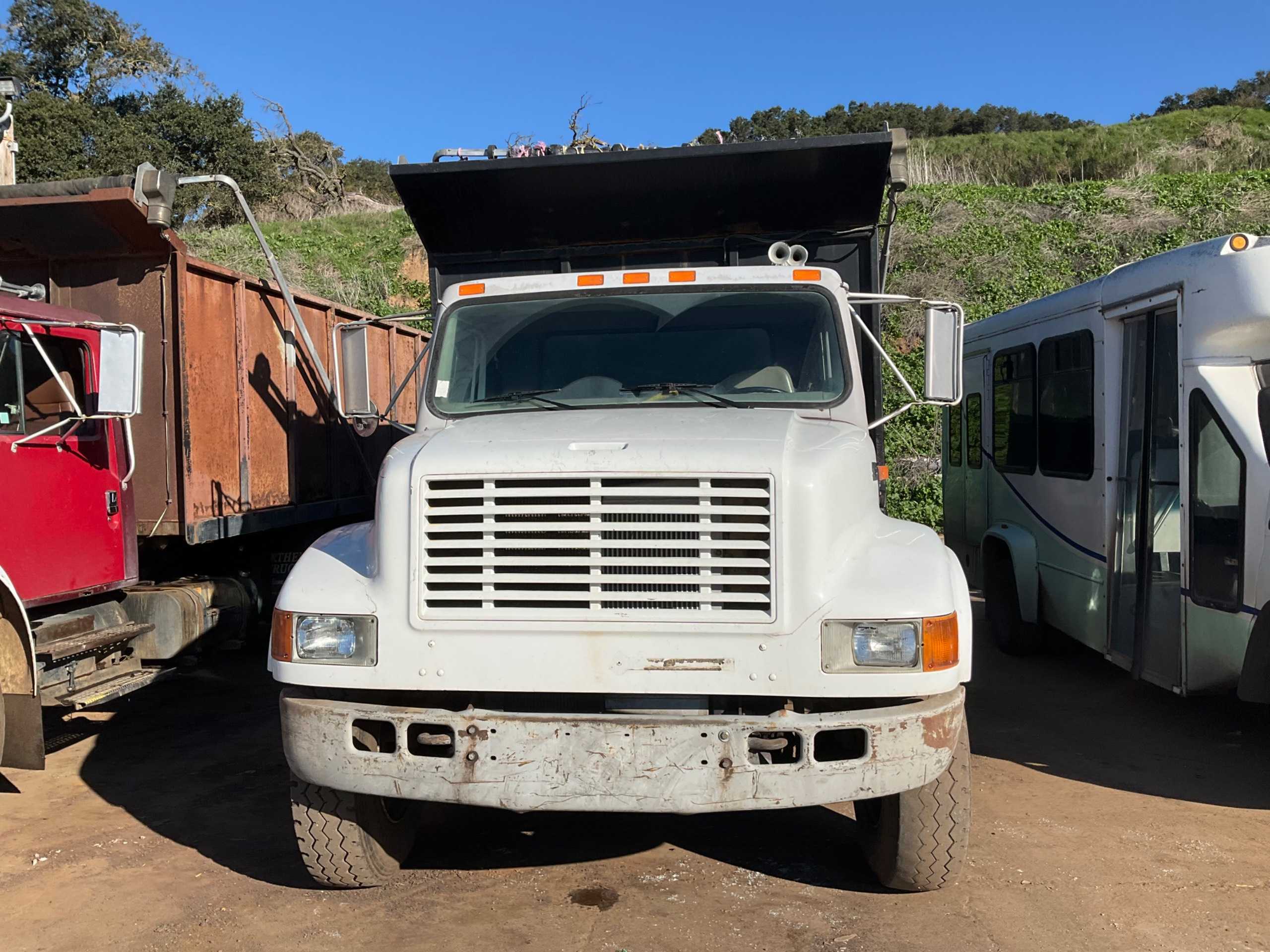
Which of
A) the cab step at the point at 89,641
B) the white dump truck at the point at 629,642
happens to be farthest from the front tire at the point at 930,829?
the cab step at the point at 89,641

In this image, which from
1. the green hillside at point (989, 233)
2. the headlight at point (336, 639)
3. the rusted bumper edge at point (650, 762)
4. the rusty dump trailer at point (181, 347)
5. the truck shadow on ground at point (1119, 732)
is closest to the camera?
the rusted bumper edge at point (650, 762)

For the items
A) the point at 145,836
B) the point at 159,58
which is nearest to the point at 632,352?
the point at 145,836

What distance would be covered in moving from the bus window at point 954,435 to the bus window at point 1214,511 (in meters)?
4.25

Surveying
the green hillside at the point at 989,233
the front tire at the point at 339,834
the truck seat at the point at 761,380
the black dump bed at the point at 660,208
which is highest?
the green hillside at the point at 989,233

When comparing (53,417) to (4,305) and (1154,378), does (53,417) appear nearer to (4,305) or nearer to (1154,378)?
(4,305)

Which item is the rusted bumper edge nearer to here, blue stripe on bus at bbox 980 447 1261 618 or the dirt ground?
the dirt ground

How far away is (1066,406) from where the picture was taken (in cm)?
740

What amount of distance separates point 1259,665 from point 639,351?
3208 millimetres

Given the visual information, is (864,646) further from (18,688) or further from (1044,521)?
(1044,521)

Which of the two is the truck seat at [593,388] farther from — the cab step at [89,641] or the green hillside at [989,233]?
the green hillside at [989,233]

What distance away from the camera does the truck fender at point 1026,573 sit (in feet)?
26.2

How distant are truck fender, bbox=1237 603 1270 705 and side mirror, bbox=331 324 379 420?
4349 millimetres

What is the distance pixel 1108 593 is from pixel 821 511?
3.77 m

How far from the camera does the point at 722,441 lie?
3852 millimetres
